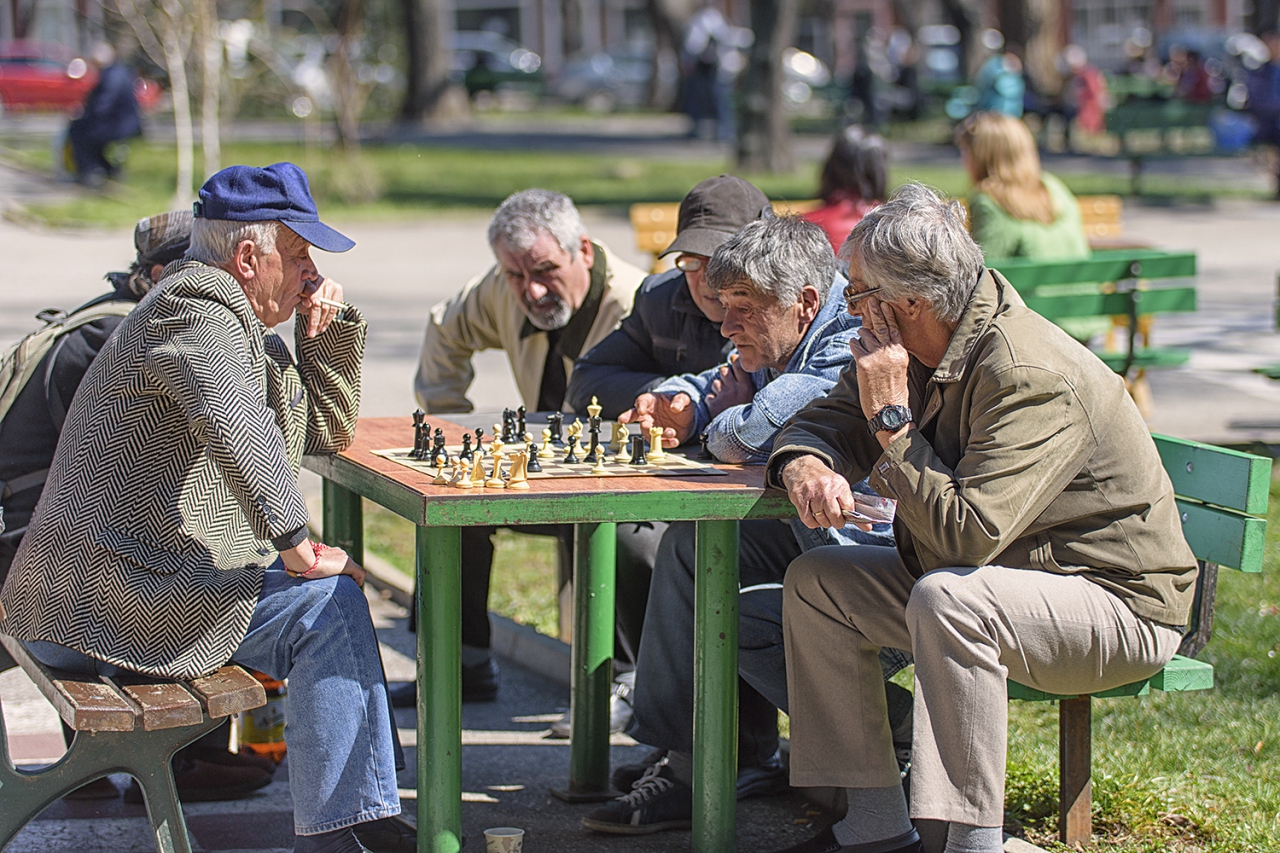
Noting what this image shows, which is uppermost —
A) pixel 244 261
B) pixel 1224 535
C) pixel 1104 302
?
pixel 244 261

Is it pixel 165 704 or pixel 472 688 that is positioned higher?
pixel 165 704

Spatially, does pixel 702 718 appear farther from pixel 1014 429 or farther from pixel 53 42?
pixel 53 42

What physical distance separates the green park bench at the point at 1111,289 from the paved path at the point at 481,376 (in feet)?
2.08

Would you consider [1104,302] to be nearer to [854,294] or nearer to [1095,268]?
[1095,268]

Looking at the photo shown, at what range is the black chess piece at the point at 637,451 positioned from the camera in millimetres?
Result: 3402

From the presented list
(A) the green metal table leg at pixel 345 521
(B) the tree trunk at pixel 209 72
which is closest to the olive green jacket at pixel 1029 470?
(A) the green metal table leg at pixel 345 521

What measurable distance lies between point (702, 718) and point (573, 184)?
17233 mm

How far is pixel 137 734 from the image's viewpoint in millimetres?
3047

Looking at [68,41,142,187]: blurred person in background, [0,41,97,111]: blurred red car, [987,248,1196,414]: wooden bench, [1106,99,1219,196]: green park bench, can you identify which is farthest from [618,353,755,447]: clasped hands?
[0,41,97,111]: blurred red car

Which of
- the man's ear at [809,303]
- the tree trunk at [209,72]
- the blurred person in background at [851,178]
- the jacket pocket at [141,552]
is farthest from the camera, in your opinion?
Result: the tree trunk at [209,72]

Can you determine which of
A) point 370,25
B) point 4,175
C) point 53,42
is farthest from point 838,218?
point 53,42

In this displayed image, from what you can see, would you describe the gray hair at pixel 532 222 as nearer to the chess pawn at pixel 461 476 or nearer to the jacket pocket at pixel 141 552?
the chess pawn at pixel 461 476

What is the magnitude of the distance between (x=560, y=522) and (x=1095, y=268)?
4470 mm

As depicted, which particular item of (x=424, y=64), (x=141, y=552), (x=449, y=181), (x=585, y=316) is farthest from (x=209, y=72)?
(x=424, y=64)
